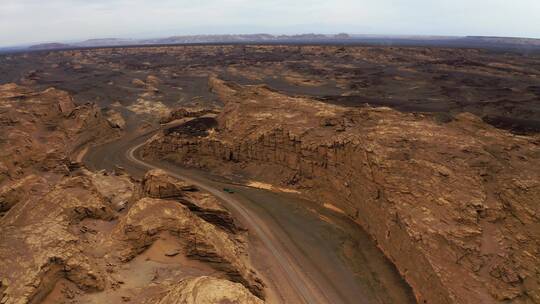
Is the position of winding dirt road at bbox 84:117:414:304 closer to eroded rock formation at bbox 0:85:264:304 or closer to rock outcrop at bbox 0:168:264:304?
eroded rock formation at bbox 0:85:264:304

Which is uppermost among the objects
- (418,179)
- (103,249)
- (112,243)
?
(418,179)

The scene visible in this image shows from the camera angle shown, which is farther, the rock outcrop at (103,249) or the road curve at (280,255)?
the road curve at (280,255)

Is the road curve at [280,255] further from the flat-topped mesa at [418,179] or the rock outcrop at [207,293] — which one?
the rock outcrop at [207,293]

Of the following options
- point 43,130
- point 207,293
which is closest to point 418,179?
point 207,293

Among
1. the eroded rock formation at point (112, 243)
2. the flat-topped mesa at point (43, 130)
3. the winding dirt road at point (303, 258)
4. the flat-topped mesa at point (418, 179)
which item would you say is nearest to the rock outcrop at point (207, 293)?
the eroded rock formation at point (112, 243)

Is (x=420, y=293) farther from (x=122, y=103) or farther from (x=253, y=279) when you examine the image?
(x=122, y=103)

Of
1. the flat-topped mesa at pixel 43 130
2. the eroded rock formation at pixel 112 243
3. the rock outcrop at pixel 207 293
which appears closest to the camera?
the rock outcrop at pixel 207 293

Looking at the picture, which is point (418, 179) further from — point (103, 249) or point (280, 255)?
A: point (103, 249)

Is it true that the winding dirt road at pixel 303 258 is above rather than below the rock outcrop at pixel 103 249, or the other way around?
below
